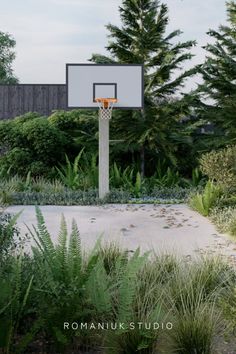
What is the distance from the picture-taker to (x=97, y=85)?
11.0m

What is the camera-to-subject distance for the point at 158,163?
12.7m

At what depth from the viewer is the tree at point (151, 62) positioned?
488 inches

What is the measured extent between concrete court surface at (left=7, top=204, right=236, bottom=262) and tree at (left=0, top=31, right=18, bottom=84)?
1569 centimetres

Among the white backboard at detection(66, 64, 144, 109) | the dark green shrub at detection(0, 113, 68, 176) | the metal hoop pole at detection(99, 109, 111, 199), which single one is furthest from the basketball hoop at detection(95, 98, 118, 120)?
the dark green shrub at detection(0, 113, 68, 176)

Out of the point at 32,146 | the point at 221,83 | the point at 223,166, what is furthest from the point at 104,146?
the point at 221,83

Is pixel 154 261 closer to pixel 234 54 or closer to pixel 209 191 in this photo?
pixel 209 191

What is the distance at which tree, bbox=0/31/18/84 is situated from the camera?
23406mm

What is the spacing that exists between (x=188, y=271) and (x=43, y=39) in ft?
35.3

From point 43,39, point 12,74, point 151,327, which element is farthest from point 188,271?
point 12,74

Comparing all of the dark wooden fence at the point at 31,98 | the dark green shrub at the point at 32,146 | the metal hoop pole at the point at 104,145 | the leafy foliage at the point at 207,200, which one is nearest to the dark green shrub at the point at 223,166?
the leafy foliage at the point at 207,200

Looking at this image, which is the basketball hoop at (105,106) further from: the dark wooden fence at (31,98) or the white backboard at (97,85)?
the dark wooden fence at (31,98)

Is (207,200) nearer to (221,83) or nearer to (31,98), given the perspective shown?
(221,83)

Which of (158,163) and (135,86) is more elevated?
(135,86)

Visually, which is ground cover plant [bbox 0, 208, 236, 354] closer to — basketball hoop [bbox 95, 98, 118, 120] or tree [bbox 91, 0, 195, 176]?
basketball hoop [bbox 95, 98, 118, 120]
